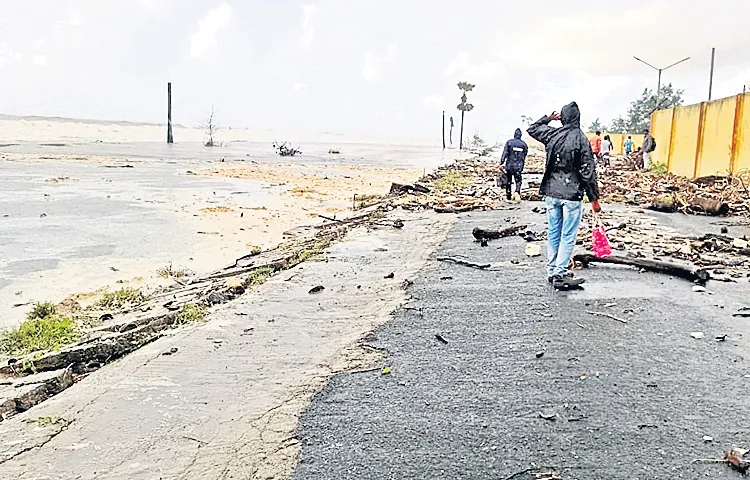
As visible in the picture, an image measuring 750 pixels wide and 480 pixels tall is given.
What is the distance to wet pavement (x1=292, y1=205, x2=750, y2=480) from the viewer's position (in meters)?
3.75

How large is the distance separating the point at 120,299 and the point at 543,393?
6.00 meters

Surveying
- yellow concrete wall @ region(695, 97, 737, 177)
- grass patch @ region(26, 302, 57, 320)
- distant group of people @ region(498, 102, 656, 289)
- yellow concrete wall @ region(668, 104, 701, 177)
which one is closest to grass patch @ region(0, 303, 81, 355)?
grass patch @ region(26, 302, 57, 320)

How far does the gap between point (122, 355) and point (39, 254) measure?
19.8ft

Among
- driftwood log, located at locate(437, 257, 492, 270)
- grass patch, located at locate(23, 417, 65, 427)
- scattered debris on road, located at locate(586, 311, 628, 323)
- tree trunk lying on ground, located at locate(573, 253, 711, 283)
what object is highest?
tree trunk lying on ground, located at locate(573, 253, 711, 283)

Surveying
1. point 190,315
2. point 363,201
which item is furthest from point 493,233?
point 363,201

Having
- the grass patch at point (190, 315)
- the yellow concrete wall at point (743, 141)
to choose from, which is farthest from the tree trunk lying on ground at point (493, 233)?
the yellow concrete wall at point (743, 141)

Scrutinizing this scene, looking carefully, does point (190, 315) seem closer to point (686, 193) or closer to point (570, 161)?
point (570, 161)

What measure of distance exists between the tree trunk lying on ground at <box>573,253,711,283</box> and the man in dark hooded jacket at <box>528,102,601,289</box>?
1.17 m

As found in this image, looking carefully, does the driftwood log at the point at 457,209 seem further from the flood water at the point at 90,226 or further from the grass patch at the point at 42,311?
the grass patch at the point at 42,311

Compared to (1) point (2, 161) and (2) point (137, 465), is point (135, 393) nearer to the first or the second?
(2) point (137, 465)

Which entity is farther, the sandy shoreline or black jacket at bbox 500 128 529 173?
black jacket at bbox 500 128 529 173

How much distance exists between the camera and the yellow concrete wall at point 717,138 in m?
20.4

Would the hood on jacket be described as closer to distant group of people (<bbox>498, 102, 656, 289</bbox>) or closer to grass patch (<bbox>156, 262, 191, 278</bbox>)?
distant group of people (<bbox>498, 102, 656, 289</bbox>)

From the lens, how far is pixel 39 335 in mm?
7098
